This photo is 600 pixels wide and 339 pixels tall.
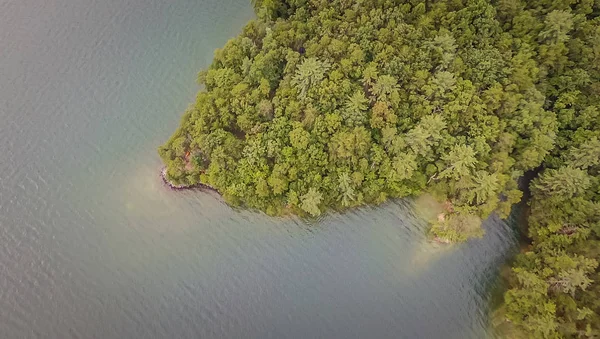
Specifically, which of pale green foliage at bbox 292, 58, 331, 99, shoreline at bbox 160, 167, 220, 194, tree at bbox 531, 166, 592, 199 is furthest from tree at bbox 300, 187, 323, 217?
tree at bbox 531, 166, 592, 199

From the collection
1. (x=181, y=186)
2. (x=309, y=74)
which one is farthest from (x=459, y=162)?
(x=181, y=186)

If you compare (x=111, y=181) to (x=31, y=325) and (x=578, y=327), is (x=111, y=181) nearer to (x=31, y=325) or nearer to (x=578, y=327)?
(x=31, y=325)

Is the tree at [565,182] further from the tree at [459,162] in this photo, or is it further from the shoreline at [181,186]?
the shoreline at [181,186]

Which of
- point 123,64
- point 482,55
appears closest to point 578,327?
point 482,55

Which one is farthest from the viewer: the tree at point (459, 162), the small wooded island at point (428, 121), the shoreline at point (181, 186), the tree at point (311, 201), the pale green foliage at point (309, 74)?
the shoreline at point (181, 186)

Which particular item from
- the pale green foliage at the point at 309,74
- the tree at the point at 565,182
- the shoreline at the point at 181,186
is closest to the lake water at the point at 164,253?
the shoreline at the point at 181,186

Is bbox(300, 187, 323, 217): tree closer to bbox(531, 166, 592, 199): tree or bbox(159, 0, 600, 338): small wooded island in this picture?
bbox(159, 0, 600, 338): small wooded island

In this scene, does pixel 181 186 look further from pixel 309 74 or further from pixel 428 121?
pixel 428 121
